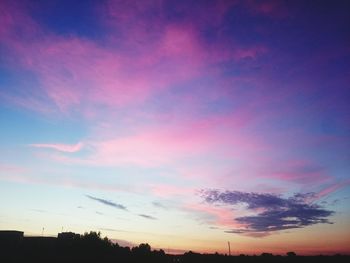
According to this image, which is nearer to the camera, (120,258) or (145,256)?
(120,258)

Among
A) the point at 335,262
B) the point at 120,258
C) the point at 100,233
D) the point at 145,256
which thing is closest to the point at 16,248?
the point at 120,258

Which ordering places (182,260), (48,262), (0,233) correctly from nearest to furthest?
1. (48,262)
2. (0,233)
3. (182,260)

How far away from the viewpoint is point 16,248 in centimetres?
5675

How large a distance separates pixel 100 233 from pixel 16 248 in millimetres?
33024

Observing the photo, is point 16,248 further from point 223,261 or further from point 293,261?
point 293,261

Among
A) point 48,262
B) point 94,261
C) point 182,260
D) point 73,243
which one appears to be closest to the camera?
point 48,262

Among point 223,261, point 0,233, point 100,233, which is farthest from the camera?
point 100,233

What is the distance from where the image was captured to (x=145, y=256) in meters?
66.8

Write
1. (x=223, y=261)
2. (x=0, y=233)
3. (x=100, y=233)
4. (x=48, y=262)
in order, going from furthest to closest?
1. (x=100, y=233)
2. (x=223, y=261)
3. (x=0, y=233)
4. (x=48, y=262)

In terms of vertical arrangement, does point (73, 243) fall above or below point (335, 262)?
above

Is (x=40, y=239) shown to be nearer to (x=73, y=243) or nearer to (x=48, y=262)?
(x=73, y=243)

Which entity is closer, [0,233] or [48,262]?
[48,262]

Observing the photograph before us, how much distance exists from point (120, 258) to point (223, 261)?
79.8 ft

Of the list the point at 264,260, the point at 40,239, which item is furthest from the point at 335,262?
the point at 40,239
